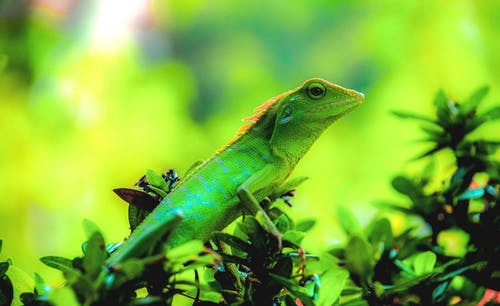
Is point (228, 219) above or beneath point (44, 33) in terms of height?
beneath

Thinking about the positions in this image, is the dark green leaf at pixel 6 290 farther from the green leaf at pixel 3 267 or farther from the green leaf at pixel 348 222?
the green leaf at pixel 348 222

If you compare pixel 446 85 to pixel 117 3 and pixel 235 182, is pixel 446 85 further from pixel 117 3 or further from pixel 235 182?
pixel 235 182

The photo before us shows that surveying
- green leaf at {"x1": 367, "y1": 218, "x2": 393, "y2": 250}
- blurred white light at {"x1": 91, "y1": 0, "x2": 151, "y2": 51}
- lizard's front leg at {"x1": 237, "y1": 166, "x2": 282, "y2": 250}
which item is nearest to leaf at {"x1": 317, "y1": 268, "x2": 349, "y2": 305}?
lizard's front leg at {"x1": 237, "y1": 166, "x2": 282, "y2": 250}

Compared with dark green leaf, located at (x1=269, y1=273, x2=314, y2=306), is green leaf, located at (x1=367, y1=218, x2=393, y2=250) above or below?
below

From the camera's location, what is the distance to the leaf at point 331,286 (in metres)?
0.69

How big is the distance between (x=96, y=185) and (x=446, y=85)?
2.15 metres

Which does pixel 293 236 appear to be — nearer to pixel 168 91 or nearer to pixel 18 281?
pixel 18 281

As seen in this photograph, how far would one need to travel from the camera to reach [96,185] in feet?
10.5

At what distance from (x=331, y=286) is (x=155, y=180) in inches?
12.4

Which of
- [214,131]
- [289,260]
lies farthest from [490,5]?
[289,260]

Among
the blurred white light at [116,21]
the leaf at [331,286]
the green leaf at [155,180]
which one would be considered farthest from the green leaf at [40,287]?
the blurred white light at [116,21]

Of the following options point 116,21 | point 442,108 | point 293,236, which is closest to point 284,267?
point 293,236

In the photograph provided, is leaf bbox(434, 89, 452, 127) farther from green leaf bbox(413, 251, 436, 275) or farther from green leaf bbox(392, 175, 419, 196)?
green leaf bbox(413, 251, 436, 275)

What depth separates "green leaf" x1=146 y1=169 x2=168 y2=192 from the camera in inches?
32.7
